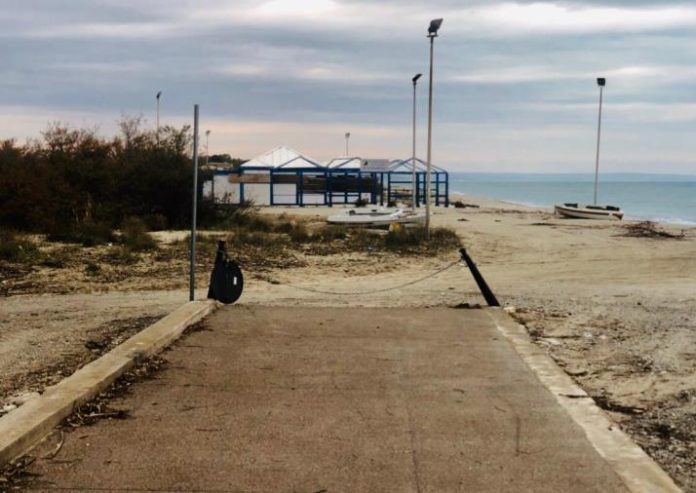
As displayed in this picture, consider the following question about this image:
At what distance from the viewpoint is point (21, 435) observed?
4648mm

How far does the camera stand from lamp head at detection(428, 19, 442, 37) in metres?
25.9

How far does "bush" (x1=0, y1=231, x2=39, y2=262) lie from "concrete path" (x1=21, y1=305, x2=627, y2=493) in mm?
10964

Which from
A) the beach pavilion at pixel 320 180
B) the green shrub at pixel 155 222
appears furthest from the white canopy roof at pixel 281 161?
the green shrub at pixel 155 222

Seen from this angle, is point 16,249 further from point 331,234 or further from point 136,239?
point 331,234

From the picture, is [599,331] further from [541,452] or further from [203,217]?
[203,217]

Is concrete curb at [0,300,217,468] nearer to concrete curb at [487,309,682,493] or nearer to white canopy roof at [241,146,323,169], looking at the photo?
concrete curb at [487,309,682,493]

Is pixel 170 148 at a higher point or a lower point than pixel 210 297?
higher

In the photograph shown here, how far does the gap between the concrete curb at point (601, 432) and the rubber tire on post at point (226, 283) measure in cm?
400

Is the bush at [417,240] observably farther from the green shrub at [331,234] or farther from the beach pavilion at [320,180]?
the beach pavilion at [320,180]

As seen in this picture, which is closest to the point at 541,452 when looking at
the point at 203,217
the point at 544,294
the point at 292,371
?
the point at 292,371

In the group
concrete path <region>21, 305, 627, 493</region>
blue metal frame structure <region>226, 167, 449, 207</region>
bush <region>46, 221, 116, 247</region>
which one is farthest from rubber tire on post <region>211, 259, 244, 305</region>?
blue metal frame structure <region>226, 167, 449, 207</region>

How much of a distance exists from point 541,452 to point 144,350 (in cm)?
367

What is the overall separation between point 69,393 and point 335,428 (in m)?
1.85

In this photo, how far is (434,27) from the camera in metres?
26.1
